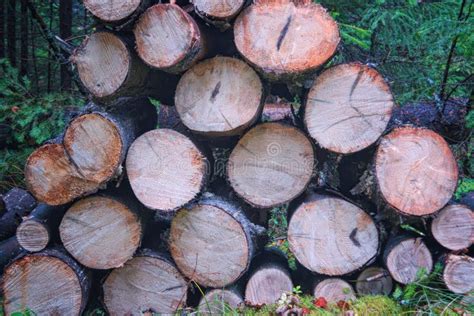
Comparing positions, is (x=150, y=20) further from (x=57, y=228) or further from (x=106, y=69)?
(x=57, y=228)

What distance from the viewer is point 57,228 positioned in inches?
107

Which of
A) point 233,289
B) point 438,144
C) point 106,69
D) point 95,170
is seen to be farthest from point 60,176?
point 438,144

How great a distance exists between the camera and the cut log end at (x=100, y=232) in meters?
2.57

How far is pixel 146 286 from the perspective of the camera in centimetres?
271

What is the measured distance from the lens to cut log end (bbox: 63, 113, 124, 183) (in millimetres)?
2451

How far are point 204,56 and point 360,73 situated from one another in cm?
93

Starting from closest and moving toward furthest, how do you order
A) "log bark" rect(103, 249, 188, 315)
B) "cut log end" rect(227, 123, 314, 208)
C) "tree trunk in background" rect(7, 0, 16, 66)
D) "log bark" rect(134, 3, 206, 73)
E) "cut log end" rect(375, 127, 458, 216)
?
"log bark" rect(134, 3, 206, 73) → "cut log end" rect(375, 127, 458, 216) → "cut log end" rect(227, 123, 314, 208) → "log bark" rect(103, 249, 188, 315) → "tree trunk in background" rect(7, 0, 16, 66)

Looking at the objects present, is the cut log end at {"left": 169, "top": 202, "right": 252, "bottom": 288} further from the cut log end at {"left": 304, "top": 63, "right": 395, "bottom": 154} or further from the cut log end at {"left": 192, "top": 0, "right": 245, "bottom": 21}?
the cut log end at {"left": 192, "top": 0, "right": 245, "bottom": 21}

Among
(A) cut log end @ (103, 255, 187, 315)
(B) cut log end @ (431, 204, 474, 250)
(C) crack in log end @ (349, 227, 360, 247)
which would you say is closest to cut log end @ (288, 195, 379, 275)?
(C) crack in log end @ (349, 227, 360, 247)

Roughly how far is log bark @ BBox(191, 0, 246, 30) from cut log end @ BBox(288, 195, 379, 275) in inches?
47.4

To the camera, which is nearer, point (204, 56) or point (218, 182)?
point (204, 56)

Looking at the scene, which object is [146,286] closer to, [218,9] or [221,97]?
[221,97]

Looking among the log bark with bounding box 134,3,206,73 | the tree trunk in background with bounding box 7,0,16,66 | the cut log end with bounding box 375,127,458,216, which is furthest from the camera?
the tree trunk in background with bounding box 7,0,16,66

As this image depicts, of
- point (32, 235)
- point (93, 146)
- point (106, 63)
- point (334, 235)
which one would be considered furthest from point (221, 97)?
point (32, 235)
